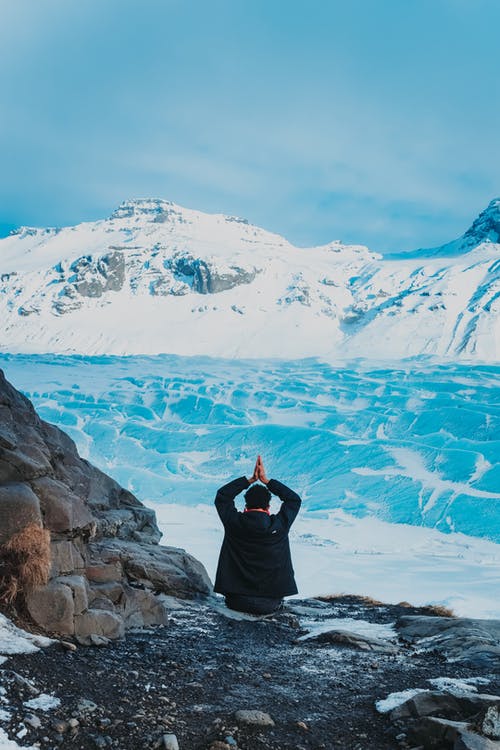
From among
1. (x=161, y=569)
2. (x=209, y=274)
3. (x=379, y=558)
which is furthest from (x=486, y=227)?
(x=161, y=569)

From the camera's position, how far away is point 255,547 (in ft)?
23.5

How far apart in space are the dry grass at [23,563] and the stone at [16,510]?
0.31 ft

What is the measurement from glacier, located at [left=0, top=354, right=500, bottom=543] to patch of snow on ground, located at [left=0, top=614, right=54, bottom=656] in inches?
951

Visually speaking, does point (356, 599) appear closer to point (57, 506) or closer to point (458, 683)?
point (458, 683)

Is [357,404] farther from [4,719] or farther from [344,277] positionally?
[344,277]

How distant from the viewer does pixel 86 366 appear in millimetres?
61531

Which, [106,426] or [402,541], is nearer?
[402,541]

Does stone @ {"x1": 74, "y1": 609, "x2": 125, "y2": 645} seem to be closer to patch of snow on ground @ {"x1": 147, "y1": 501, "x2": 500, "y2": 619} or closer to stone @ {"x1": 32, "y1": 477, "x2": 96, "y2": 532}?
stone @ {"x1": 32, "y1": 477, "x2": 96, "y2": 532}

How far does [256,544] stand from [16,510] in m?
2.78

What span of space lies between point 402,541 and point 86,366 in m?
42.3

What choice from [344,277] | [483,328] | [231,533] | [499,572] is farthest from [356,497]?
[344,277]

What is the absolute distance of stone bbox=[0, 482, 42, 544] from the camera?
5.21 metres

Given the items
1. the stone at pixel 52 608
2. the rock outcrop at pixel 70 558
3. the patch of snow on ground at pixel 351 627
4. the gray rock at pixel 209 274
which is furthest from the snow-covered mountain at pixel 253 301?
the stone at pixel 52 608

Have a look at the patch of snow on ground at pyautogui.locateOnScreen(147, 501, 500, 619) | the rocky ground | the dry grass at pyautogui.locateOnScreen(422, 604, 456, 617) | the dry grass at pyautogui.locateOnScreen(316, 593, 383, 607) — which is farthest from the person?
the patch of snow on ground at pyautogui.locateOnScreen(147, 501, 500, 619)
